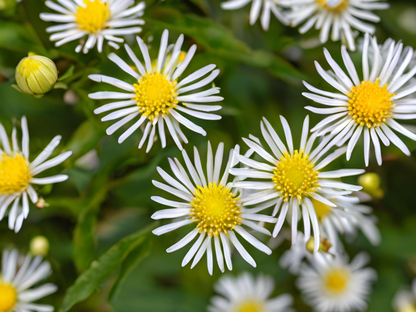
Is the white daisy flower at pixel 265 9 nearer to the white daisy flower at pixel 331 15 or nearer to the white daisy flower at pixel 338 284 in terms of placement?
the white daisy flower at pixel 331 15

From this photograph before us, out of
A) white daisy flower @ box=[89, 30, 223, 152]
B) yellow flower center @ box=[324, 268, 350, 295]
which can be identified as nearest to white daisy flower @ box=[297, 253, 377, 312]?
yellow flower center @ box=[324, 268, 350, 295]

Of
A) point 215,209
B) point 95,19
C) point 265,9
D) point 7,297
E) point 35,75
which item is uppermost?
point 265,9

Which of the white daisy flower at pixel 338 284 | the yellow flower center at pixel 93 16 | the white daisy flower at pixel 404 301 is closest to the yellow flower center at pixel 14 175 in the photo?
the yellow flower center at pixel 93 16

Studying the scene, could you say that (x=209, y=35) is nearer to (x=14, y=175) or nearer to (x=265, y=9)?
(x=265, y=9)

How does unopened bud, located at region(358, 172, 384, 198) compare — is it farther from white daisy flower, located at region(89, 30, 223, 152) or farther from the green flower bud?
the green flower bud

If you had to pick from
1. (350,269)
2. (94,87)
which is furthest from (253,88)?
(350,269)

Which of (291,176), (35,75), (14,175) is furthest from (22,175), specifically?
(291,176)
